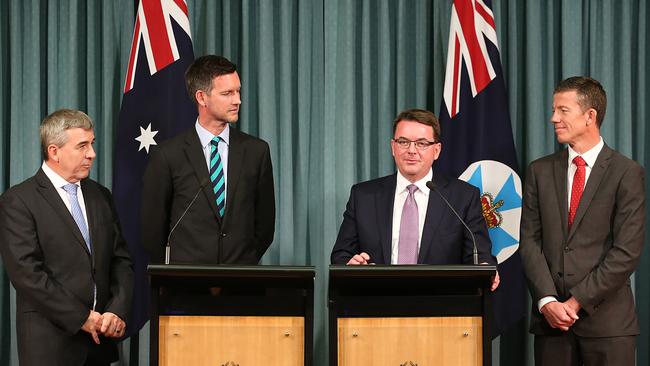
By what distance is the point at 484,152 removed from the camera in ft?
16.8

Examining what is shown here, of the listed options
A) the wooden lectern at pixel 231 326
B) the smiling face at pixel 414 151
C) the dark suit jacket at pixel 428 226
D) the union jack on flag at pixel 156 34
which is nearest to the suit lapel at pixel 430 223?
the dark suit jacket at pixel 428 226

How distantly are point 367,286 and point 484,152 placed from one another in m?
2.09

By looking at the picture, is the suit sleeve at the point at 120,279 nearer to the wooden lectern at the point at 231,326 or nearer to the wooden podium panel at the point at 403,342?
the wooden lectern at the point at 231,326

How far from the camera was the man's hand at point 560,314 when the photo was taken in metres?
3.78

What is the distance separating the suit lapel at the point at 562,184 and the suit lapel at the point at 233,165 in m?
1.51

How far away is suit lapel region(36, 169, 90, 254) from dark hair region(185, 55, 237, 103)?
2.79ft

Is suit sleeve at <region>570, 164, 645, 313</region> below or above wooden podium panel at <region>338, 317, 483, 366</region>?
above

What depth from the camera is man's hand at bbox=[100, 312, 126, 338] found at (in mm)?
3727

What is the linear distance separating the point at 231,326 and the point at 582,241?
171 centimetres

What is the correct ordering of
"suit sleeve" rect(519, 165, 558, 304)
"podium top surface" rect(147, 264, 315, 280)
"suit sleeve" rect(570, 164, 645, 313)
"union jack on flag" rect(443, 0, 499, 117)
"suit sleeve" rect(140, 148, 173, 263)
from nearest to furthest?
"podium top surface" rect(147, 264, 315, 280) → "suit sleeve" rect(570, 164, 645, 313) → "suit sleeve" rect(519, 165, 558, 304) → "suit sleeve" rect(140, 148, 173, 263) → "union jack on flag" rect(443, 0, 499, 117)

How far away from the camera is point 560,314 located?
3.78m

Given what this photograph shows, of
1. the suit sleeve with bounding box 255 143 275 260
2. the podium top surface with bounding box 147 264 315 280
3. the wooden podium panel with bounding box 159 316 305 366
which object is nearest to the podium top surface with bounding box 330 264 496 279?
the podium top surface with bounding box 147 264 315 280

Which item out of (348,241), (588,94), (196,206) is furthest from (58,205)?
(588,94)

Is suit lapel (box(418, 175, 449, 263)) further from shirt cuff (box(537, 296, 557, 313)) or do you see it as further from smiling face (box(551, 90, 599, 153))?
smiling face (box(551, 90, 599, 153))
